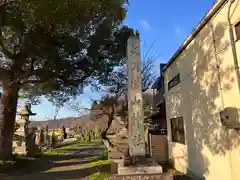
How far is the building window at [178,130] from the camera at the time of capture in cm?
1073

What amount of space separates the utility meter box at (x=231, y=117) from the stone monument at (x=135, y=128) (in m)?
2.27

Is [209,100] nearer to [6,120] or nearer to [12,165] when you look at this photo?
[6,120]

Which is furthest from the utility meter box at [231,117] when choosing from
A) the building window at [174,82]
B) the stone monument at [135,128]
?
the building window at [174,82]

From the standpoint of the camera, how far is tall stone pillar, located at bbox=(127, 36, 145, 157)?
24.8 ft

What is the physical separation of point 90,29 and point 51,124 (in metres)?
47.1

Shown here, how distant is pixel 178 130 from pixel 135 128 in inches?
176

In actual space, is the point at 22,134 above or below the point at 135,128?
below

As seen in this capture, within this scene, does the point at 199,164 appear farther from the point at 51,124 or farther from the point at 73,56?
the point at 51,124

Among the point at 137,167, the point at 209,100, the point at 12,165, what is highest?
the point at 209,100

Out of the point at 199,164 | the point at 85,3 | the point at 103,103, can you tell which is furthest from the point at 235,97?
the point at 103,103

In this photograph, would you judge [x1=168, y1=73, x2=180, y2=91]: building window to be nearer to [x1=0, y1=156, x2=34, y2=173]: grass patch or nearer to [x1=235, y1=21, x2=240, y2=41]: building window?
[x1=235, y1=21, x2=240, y2=41]: building window

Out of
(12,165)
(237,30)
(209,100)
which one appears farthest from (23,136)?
(237,30)

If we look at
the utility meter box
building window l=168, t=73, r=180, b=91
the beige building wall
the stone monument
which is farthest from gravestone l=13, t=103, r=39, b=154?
the utility meter box

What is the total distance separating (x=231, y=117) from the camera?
6.19 meters
